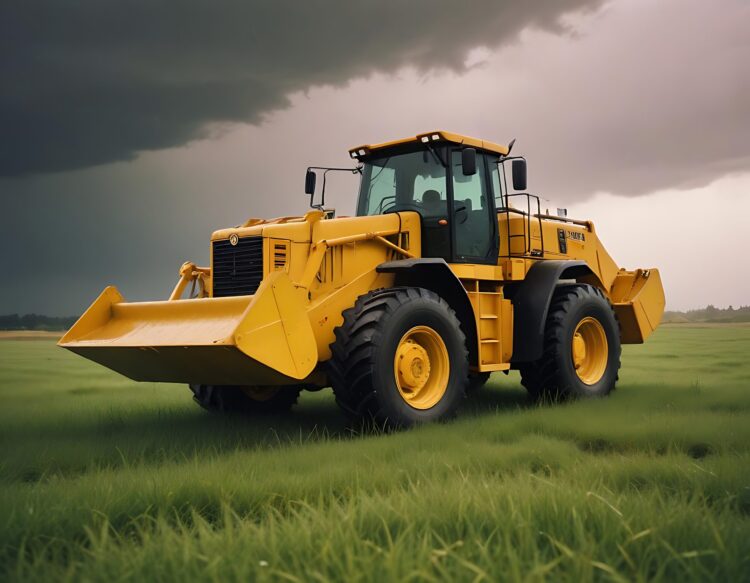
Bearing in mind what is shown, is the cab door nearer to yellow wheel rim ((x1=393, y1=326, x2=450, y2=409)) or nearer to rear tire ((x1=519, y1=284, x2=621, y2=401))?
rear tire ((x1=519, y1=284, x2=621, y2=401))

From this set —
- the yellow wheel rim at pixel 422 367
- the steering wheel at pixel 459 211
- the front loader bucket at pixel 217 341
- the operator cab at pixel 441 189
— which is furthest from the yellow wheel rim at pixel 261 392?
the steering wheel at pixel 459 211

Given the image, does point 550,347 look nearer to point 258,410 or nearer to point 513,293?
point 513,293

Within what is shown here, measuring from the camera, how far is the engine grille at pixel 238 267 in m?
7.55

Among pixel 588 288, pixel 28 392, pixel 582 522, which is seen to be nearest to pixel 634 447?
pixel 582 522

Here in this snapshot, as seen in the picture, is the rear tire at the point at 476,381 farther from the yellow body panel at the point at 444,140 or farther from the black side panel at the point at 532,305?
the yellow body panel at the point at 444,140

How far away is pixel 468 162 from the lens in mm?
7977

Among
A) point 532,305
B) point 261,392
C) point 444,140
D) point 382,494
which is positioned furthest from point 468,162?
point 382,494

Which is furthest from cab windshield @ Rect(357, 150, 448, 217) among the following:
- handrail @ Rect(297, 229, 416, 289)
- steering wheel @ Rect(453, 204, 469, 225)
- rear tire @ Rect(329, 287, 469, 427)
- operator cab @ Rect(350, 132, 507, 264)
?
rear tire @ Rect(329, 287, 469, 427)

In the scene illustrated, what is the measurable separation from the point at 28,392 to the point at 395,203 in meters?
5.61

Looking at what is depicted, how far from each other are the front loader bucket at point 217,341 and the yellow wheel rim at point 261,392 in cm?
141

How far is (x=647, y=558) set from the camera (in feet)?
9.64

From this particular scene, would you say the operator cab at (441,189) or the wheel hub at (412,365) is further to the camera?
the operator cab at (441,189)

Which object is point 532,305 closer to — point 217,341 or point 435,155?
point 435,155

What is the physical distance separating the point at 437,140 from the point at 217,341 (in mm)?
3792
